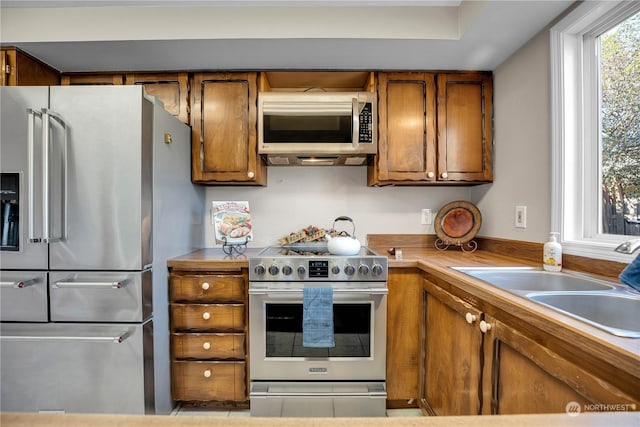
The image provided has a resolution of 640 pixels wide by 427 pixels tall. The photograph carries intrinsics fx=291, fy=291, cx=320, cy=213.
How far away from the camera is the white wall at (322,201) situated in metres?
2.42

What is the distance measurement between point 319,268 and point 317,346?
458 mm

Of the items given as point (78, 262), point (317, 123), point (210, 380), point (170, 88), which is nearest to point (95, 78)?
point (170, 88)

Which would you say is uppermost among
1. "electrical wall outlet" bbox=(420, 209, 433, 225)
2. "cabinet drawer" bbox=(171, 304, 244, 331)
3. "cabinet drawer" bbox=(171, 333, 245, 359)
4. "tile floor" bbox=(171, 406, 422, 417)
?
"electrical wall outlet" bbox=(420, 209, 433, 225)

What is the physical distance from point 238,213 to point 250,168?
0.34m

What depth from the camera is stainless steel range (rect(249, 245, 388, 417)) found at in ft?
5.72

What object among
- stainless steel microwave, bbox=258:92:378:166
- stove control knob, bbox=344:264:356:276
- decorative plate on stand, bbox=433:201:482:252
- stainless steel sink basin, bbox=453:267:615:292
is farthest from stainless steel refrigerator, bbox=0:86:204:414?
decorative plate on stand, bbox=433:201:482:252

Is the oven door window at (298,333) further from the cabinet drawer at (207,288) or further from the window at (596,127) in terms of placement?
the window at (596,127)

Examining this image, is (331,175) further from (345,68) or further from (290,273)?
(290,273)

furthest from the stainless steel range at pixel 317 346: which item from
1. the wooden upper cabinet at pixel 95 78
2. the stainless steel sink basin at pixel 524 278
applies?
the wooden upper cabinet at pixel 95 78

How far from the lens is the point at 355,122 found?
1.98 metres

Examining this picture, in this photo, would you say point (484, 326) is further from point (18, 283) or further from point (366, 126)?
point (18, 283)

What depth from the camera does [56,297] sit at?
4.90 ft

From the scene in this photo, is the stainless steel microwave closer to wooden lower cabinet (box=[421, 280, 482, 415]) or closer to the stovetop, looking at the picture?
the stovetop

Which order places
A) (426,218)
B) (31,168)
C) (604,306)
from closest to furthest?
(604,306), (31,168), (426,218)
